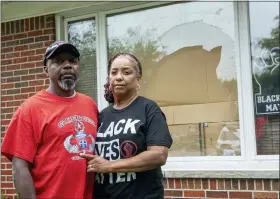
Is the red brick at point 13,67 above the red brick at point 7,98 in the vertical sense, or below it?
above

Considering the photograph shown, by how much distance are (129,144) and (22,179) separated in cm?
A: 58

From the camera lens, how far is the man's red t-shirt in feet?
7.46

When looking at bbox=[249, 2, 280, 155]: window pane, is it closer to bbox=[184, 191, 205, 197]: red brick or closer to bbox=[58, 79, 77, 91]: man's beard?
bbox=[184, 191, 205, 197]: red brick

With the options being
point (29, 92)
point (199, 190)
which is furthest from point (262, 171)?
point (29, 92)

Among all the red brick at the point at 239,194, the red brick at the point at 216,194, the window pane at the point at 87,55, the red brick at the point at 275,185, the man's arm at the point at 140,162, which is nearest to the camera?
the man's arm at the point at 140,162

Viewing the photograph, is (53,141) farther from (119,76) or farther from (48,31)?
(48,31)

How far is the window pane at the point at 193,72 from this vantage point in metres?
4.37

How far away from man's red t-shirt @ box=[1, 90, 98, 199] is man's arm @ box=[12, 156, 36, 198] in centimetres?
4

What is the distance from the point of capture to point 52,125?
2.32 metres

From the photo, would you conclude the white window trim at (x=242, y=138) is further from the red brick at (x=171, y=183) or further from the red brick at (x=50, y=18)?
A: the red brick at (x=50, y=18)

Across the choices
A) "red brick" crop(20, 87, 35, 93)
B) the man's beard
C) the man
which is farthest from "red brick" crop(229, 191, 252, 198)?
"red brick" crop(20, 87, 35, 93)

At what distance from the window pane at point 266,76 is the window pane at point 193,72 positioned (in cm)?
23

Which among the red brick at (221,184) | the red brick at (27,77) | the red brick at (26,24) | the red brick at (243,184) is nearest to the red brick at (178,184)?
the red brick at (221,184)

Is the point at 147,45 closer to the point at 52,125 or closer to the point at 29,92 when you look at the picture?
the point at 29,92
